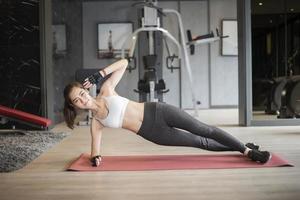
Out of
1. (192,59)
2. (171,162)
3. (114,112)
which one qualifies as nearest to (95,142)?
(114,112)

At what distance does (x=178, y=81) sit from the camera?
9727mm

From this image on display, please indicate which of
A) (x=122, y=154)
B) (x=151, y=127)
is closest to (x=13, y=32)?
(x=122, y=154)

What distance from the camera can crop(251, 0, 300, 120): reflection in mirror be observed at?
21.6ft

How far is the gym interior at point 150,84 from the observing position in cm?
270

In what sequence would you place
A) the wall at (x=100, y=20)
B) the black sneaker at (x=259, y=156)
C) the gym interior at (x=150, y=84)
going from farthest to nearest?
the wall at (x=100, y=20), the black sneaker at (x=259, y=156), the gym interior at (x=150, y=84)

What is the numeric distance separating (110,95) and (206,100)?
6.62 metres

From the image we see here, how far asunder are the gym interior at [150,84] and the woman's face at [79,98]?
1.67 ft

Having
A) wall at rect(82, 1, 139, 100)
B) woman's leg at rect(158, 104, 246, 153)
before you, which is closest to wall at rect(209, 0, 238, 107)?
wall at rect(82, 1, 139, 100)

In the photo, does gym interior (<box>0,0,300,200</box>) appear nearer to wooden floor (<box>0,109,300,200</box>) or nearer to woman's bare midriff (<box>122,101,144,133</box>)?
wooden floor (<box>0,109,300,200</box>)

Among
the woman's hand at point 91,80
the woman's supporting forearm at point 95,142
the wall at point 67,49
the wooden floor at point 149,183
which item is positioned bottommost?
the wooden floor at point 149,183

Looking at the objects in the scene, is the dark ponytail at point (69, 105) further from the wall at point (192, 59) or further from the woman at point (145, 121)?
the wall at point (192, 59)

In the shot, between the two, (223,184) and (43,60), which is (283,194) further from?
(43,60)

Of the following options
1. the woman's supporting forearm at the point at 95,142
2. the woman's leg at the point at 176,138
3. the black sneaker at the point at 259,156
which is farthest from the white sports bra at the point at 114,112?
the black sneaker at the point at 259,156

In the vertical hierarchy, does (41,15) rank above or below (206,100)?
above
